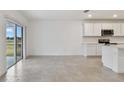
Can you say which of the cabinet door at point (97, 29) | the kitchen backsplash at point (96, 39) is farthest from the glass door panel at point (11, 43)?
the cabinet door at point (97, 29)

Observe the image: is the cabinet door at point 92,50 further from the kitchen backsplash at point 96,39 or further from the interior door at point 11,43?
the interior door at point 11,43

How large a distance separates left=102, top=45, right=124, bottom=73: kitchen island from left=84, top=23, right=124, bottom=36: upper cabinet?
13.7 feet

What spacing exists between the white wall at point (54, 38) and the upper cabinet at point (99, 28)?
645 millimetres

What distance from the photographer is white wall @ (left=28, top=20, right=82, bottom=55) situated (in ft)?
39.9

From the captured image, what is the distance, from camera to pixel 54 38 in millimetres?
12258

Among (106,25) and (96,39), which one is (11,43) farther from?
(106,25)

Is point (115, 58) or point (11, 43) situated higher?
point (11, 43)

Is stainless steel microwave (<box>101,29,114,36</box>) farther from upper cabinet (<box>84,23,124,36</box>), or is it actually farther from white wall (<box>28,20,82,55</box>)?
white wall (<box>28,20,82,55</box>)

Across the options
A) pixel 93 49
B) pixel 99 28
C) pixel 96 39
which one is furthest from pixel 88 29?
pixel 93 49

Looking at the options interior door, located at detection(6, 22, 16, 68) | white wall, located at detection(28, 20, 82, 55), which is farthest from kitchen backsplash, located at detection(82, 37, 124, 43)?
interior door, located at detection(6, 22, 16, 68)

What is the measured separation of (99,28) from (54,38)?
3.09 metres
